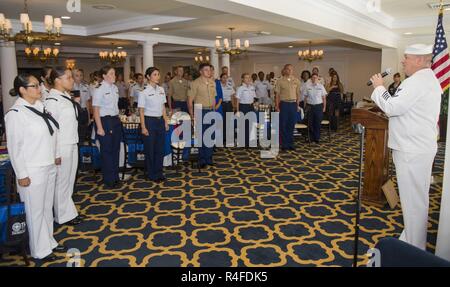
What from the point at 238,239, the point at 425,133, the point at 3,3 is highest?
the point at 3,3

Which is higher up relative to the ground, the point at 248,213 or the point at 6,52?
the point at 6,52

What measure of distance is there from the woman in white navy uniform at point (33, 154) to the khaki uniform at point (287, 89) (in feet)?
17.6

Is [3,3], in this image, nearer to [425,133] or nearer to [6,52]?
[6,52]

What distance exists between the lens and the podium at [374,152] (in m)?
4.45

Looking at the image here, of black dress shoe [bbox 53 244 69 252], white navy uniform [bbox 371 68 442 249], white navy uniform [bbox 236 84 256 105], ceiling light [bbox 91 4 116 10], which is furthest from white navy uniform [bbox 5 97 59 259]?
white navy uniform [bbox 236 84 256 105]

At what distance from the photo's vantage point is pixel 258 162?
682cm

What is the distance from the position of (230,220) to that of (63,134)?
208cm

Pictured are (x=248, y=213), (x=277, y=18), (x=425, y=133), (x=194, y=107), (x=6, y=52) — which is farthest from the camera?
(x=6, y=52)

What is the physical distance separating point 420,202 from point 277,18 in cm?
326

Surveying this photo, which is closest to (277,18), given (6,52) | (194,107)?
(194,107)

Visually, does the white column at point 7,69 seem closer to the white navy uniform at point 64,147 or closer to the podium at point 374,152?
the white navy uniform at point 64,147

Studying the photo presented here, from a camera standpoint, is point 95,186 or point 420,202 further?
point 95,186
